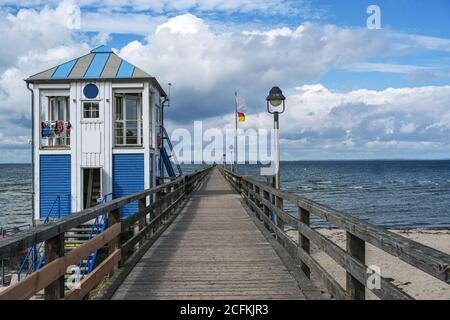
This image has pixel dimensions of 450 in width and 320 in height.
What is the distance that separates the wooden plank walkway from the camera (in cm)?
506

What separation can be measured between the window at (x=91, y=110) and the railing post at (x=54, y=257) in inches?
531

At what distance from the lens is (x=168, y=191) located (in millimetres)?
12812

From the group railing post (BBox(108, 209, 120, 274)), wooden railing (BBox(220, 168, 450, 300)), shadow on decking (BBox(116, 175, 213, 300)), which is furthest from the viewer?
railing post (BBox(108, 209, 120, 274))

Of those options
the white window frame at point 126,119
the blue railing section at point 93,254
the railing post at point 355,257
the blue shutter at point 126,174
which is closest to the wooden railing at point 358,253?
the railing post at point 355,257

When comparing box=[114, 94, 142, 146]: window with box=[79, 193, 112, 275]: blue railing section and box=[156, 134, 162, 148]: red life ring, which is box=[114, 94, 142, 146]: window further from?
box=[79, 193, 112, 275]: blue railing section

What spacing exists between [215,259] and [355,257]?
11.5 feet

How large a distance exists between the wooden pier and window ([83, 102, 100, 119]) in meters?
7.48

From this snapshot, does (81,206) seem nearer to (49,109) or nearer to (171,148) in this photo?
(49,109)

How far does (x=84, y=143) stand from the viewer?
16.5 metres

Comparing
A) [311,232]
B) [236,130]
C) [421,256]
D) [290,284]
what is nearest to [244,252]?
[290,284]

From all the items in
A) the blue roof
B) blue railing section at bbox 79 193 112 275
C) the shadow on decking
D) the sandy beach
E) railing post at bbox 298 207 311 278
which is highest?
the blue roof

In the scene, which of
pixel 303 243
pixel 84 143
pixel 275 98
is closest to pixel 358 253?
pixel 303 243

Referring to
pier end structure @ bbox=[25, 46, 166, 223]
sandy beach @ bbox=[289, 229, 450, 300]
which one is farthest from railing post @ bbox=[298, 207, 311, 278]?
pier end structure @ bbox=[25, 46, 166, 223]

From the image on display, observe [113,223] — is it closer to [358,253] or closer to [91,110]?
[358,253]
